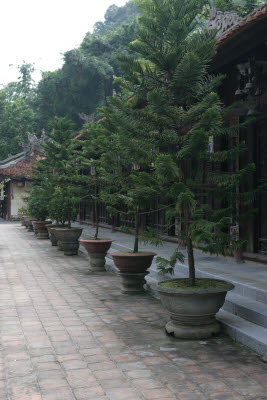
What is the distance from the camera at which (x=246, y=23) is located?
644 cm

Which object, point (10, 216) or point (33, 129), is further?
point (33, 129)

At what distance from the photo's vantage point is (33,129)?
132 feet

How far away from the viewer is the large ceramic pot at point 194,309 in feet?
16.7

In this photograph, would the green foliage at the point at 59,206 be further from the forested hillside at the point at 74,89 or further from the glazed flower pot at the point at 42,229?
the forested hillside at the point at 74,89

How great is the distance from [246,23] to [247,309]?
12.9 feet

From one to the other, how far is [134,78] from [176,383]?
380 cm

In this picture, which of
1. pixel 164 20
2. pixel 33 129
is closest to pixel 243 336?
pixel 164 20

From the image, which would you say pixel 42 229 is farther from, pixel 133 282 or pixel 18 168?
pixel 18 168

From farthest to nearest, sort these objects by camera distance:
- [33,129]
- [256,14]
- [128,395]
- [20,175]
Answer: [33,129], [20,175], [256,14], [128,395]

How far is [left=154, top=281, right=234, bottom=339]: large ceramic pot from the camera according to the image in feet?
16.7

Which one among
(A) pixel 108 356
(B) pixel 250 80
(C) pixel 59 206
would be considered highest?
(B) pixel 250 80

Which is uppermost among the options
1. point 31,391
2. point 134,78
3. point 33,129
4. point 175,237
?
point 33,129

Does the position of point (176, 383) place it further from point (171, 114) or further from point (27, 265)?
point (27, 265)

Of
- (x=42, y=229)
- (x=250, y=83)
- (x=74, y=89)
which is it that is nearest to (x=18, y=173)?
(x=74, y=89)
